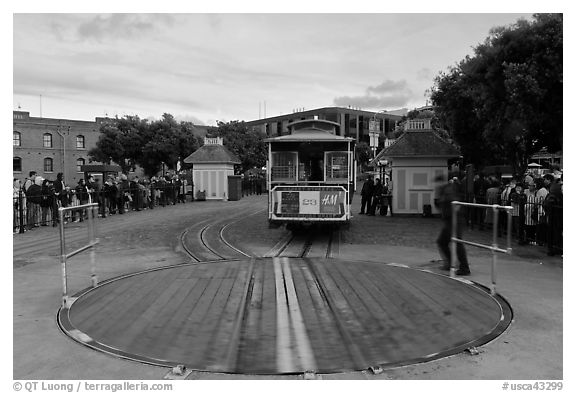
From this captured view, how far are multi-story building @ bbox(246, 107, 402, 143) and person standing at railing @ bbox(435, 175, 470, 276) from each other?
69.9 m

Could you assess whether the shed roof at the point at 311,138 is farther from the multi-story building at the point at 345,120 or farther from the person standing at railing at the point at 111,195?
the multi-story building at the point at 345,120

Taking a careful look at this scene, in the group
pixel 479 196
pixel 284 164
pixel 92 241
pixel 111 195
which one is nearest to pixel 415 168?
pixel 479 196

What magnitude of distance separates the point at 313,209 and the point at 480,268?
4.75 meters

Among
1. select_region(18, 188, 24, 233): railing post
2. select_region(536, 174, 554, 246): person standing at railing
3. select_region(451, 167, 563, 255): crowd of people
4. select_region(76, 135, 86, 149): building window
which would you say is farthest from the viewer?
select_region(76, 135, 86, 149): building window

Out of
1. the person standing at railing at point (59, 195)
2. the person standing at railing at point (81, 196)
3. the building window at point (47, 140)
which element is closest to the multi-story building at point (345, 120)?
the building window at point (47, 140)

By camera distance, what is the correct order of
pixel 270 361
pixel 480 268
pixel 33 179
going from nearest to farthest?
pixel 270 361, pixel 480 268, pixel 33 179

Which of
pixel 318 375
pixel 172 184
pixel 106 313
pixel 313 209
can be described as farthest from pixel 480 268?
pixel 172 184

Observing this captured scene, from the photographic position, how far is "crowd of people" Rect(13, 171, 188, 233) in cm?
1569

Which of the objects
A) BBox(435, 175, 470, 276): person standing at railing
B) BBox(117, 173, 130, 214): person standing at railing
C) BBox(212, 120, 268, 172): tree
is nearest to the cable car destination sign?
BBox(435, 175, 470, 276): person standing at railing

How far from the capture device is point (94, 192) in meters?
19.9

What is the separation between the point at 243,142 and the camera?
2053 inches

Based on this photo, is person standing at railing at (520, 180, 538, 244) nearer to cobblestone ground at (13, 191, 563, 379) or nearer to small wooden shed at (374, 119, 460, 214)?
cobblestone ground at (13, 191, 563, 379)

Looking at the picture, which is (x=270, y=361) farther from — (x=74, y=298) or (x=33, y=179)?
(x=33, y=179)

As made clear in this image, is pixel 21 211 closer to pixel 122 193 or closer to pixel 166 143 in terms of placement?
pixel 122 193
